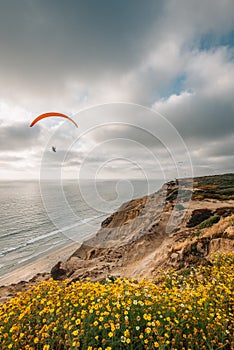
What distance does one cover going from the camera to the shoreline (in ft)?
75.7

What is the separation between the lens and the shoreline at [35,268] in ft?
75.7

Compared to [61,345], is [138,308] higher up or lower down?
higher up

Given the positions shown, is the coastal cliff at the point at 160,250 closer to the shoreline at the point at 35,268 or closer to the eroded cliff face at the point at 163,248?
the eroded cliff face at the point at 163,248

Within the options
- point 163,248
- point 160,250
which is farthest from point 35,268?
point 163,248

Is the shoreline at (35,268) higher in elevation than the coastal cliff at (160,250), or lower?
lower

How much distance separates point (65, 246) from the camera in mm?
36688

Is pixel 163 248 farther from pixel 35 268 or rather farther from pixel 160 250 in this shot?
pixel 35 268

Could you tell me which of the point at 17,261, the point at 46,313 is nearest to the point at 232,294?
the point at 46,313

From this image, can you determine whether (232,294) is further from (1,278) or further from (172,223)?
(1,278)

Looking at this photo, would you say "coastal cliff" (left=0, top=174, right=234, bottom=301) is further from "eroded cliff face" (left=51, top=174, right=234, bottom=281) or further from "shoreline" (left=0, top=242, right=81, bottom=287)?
"shoreline" (left=0, top=242, right=81, bottom=287)

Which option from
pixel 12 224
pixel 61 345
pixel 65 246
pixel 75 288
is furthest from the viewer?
pixel 12 224

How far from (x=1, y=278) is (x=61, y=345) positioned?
2760 centimetres

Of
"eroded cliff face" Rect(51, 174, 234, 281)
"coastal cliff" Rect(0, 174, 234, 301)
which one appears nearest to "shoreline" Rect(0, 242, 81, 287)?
"coastal cliff" Rect(0, 174, 234, 301)

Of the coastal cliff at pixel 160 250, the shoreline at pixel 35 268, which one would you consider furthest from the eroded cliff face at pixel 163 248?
the shoreline at pixel 35 268
